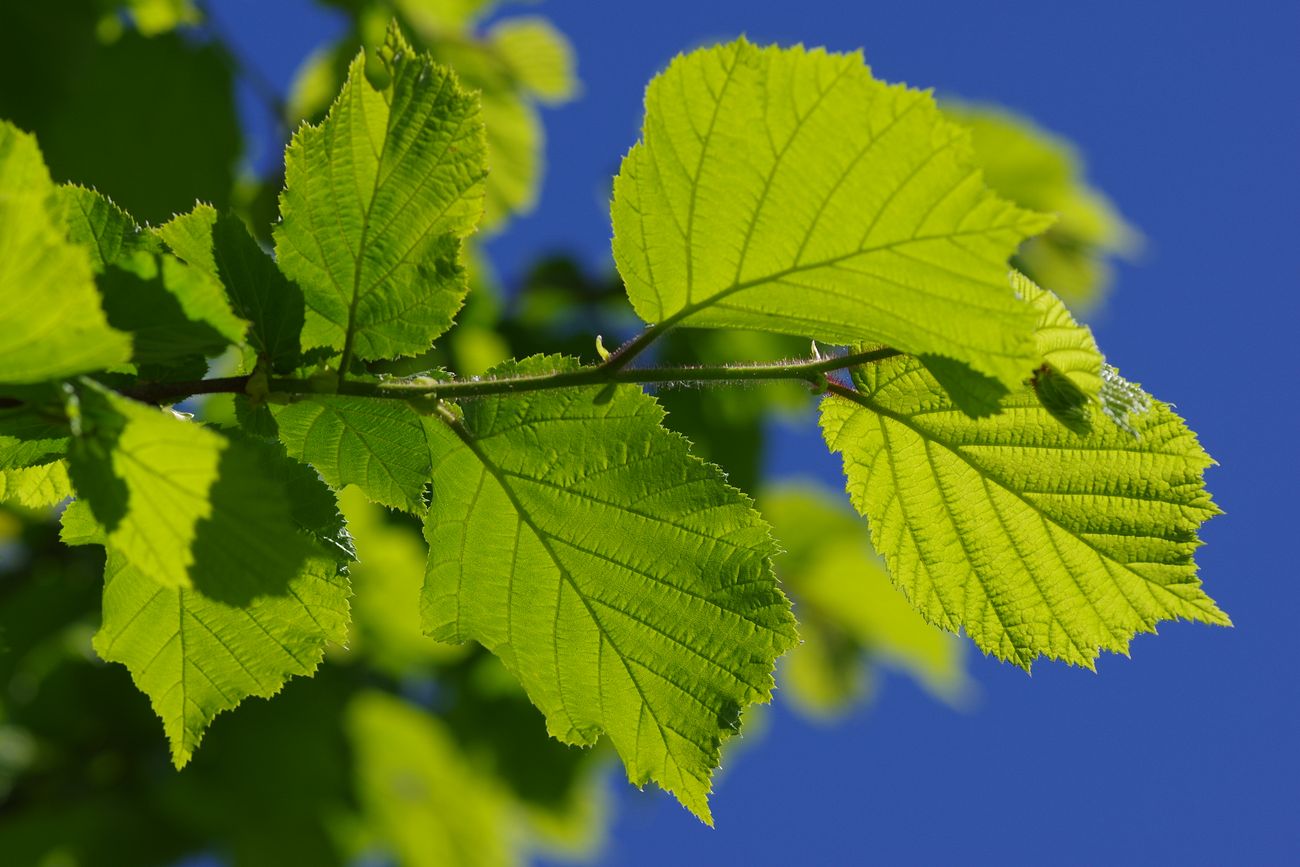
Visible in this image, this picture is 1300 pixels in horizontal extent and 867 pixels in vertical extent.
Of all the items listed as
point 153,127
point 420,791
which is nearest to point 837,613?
point 420,791

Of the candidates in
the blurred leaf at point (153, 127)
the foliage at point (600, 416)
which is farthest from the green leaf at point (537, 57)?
the foliage at point (600, 416)

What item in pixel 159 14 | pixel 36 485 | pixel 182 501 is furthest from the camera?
pixel 159 14

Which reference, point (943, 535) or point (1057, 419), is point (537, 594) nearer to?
point (943, 535)

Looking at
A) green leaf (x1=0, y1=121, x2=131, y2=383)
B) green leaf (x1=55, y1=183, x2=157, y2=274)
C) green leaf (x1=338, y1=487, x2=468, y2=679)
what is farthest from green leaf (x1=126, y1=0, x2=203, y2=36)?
green leaf (x1=0, y1=121, x2=131, y2=383)

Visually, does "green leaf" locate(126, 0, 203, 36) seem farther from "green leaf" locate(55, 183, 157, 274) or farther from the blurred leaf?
"green leaf" locate(55, 183, 157, 274)

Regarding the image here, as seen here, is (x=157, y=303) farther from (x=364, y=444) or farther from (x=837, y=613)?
(x=837, y=613)

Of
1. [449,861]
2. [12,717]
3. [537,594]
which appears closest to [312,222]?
[537,594]

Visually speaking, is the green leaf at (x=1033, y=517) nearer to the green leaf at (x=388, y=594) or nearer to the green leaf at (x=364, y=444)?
the green leaf at (x=364, y=444)
